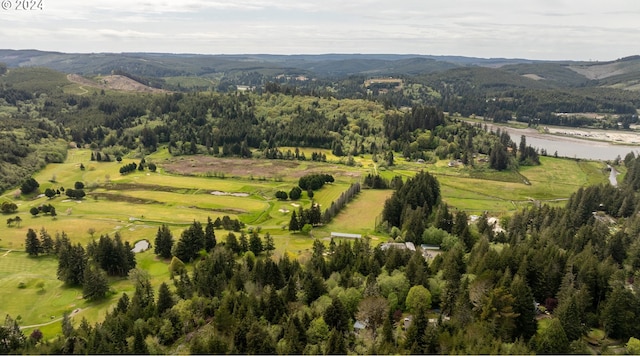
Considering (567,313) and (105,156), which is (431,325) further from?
(105,156)

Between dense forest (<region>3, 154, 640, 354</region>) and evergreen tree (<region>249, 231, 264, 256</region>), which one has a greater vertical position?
dense forest (<region>3, 154, 640, 354</region>)

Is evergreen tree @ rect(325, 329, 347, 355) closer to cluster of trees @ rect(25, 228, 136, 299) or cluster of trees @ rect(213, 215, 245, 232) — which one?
cluster of trees @ rect(25, 228, 136, 299)

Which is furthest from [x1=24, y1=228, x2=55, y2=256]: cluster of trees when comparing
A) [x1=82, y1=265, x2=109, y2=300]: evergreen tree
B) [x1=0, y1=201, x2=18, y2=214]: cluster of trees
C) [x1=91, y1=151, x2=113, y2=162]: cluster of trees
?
[x1=91, y1=151, x2=113, y2=162]: cluster of trees

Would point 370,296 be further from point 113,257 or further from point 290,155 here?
point 290,155

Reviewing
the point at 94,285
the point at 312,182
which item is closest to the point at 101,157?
the point at 312,182

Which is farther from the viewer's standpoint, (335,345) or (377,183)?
(377,183)

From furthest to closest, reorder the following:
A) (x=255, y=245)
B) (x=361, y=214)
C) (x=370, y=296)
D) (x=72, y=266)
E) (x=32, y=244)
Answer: (x=361, y=214)
(x=32, y=244)
(x=255, y=245)
(x=72, y=266)
(x=370, y=296)

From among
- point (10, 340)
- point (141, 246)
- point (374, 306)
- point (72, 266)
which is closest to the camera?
point (374, 306)
